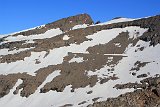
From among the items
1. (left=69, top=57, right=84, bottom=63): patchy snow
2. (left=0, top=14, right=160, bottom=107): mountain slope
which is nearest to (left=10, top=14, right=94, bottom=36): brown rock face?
(left=0, top=14, right=160, bottom=107): mountain slope

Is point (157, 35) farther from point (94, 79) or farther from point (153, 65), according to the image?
point (94, 79)

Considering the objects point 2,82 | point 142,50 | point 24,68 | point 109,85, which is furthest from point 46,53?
point 109,85

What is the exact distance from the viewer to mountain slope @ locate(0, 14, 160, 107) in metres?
75.7

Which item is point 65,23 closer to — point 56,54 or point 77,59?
point 56,54

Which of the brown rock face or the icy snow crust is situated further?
the brown rock face

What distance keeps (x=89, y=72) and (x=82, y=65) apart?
5157mm

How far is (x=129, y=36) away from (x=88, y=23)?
36.7m

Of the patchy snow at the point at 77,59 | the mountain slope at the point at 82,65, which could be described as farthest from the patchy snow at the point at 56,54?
the patchy snow at the point at 77,59

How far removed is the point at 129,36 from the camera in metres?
107

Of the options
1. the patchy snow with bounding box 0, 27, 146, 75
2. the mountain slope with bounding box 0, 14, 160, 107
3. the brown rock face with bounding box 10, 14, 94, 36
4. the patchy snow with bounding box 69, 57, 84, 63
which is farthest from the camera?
the brown rock face with bounding box 10, 14, 94, 36

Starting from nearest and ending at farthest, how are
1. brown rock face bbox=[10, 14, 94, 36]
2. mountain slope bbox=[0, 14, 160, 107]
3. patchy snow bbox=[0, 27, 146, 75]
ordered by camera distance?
mountain slope bbox=[0, 14, 160, 107] < patchy snow bbox=[0, 27, 146, 75] < brown rock face bbox=[10, 14, 94, 36]

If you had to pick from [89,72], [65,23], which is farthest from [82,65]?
[65,23]

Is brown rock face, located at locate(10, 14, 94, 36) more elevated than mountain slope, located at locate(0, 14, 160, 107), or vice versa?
brown rock face, located at locate(10, 14, 94, 36)

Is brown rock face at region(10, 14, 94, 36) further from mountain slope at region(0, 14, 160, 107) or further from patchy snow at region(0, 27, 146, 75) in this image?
patchy snow at region(0, 27, 146, 75)
